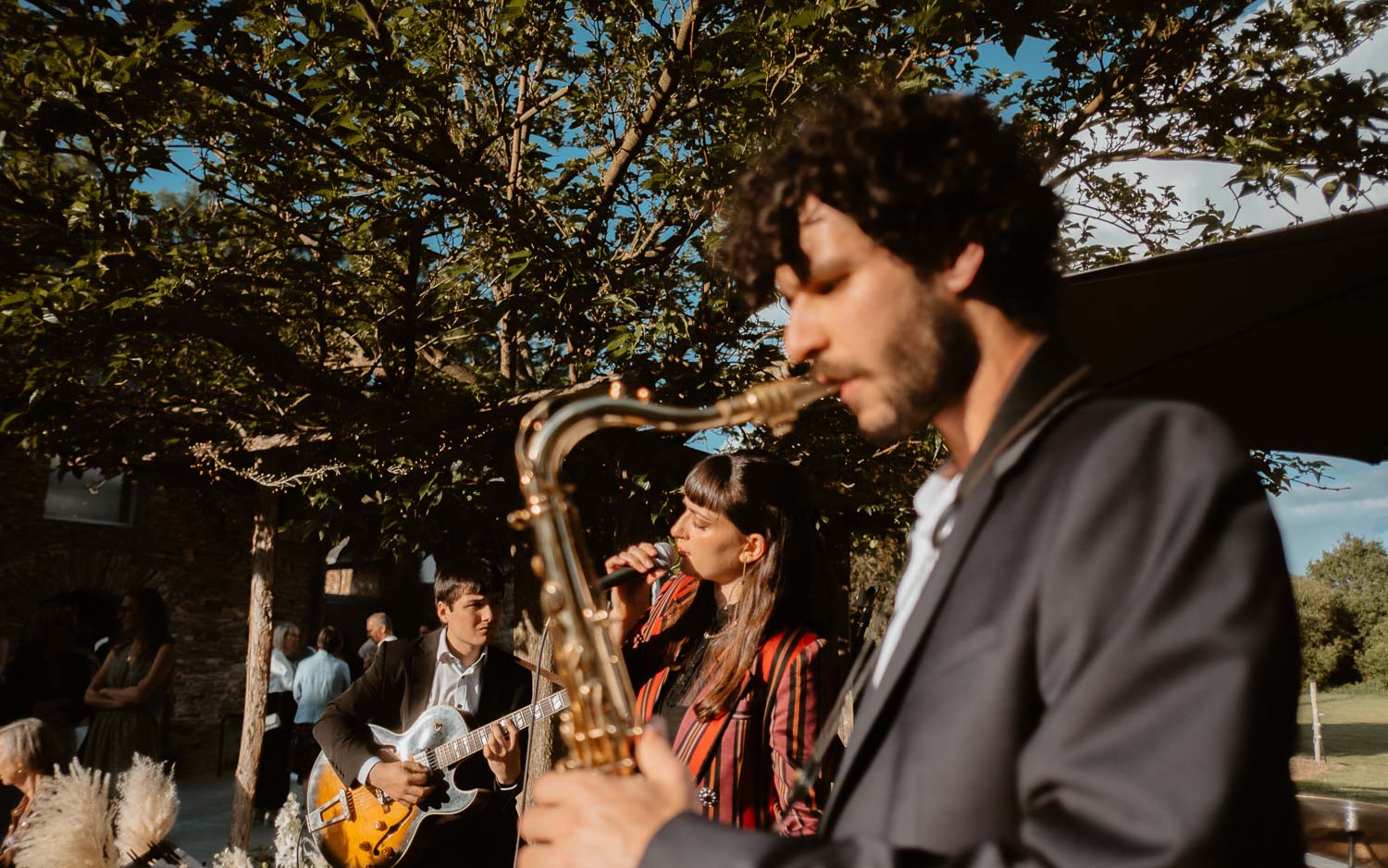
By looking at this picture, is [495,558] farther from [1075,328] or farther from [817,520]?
[1075,328]

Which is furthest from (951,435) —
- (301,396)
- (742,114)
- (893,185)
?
(301,396)

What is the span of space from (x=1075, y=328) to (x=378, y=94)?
3.73 meters

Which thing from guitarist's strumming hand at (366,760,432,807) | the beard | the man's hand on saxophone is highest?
the beard

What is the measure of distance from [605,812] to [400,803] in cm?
361

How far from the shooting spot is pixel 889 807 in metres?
1.00

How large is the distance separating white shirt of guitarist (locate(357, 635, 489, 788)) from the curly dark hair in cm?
338

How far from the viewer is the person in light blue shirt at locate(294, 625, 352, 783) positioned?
10102mm

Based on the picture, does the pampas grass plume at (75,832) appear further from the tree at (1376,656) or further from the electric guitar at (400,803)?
the tree at (1376,656)

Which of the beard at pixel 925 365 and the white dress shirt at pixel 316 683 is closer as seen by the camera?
the beard at pixel 925 365

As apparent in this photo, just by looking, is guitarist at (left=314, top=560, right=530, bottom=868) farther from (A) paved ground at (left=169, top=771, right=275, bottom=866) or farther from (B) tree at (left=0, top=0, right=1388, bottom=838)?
(A) paved ground at (left=169, top=771, right=275, bottom=866)

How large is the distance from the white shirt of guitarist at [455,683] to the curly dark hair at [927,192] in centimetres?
338

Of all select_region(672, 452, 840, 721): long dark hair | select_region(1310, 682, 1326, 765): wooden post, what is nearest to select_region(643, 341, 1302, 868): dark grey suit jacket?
select_region(672, 452, 840, 721): long dark hair

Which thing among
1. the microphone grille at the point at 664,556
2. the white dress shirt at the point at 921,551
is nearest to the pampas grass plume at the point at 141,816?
the microphone grille at the point at 664,556

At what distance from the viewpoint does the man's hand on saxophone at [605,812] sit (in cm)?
103
